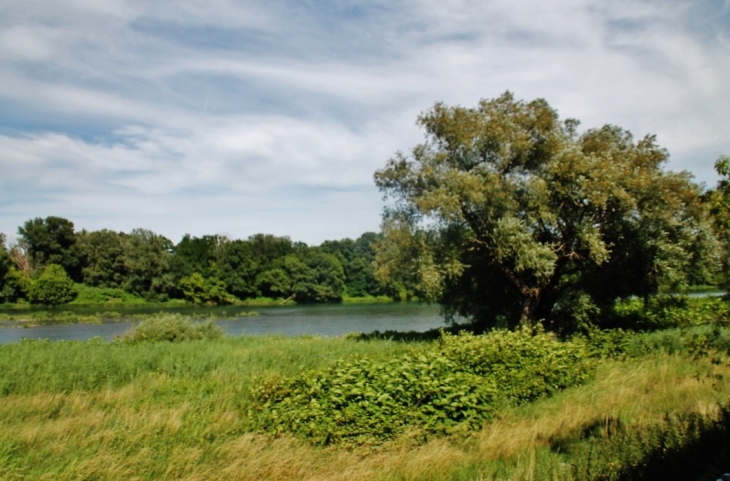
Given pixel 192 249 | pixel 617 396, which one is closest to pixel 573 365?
pixel 617 396

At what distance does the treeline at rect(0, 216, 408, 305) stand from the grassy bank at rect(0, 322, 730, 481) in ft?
224

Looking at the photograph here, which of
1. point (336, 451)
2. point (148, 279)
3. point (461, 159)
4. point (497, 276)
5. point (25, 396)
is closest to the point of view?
point (336, 451)

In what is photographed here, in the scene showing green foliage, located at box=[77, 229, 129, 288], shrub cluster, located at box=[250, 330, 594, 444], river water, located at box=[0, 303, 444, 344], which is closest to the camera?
shrub cluster, located at box=[250, 330, 594, 444]

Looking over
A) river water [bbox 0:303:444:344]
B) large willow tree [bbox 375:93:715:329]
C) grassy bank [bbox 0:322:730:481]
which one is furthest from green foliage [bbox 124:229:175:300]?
grassy bank [bbox 0:322:730:481]

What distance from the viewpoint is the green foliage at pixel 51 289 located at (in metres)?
71.2

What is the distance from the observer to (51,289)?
71.8 meters

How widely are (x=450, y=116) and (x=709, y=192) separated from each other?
13577 millimetres

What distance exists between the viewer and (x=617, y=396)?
1047 cm

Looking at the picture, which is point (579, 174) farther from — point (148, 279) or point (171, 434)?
point (148, 279)

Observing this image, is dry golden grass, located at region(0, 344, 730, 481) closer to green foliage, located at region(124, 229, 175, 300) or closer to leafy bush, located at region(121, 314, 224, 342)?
leafy bush, located at region(121, 314, 224, 342)

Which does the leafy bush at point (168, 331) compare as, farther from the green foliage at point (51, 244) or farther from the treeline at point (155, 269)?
the green foliage at point (51, 244)

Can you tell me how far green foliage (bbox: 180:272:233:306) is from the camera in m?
81.8

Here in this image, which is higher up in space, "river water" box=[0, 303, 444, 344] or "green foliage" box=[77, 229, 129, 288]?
"green foliage" box=[77, 229, 129, 288]

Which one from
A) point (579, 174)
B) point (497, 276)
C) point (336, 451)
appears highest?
point (579, 174)
